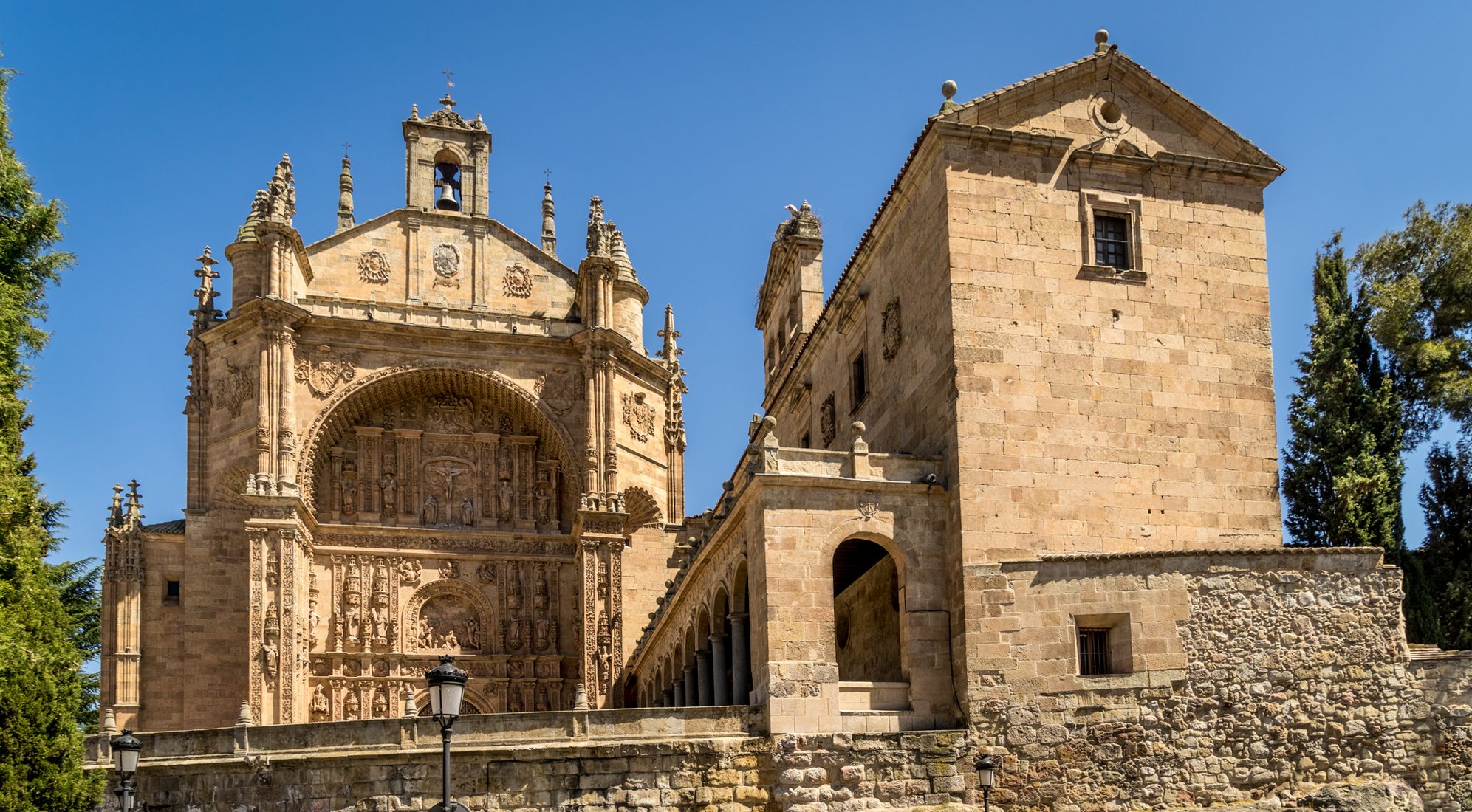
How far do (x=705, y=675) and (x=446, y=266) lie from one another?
2092cm

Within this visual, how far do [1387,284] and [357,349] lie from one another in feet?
93.8

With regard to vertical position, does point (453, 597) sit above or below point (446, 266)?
below

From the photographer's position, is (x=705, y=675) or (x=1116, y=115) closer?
(x=1116, y=115)

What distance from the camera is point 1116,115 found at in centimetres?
2653

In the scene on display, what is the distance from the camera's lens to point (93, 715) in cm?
4284

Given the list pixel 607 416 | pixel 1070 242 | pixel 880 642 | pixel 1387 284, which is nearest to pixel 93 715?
pixel 607 416

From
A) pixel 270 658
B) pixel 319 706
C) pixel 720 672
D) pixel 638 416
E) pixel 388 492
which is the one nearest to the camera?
pixel 720 672

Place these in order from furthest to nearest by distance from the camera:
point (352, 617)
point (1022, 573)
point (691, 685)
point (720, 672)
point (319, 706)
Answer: point (352, 617) → point (319, 706) → point (691, 685) → point (720, 672) → point (1022, 573)

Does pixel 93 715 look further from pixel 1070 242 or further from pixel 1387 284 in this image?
pixel 1387 284

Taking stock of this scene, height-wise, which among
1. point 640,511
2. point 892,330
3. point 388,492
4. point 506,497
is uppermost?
point 892,330

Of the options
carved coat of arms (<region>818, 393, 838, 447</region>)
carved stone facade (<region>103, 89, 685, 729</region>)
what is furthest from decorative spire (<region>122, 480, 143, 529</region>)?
carved coat of arms (<region>818, 393, 838, 447</region>)

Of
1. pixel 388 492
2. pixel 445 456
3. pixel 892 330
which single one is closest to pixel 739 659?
pixel 892 330

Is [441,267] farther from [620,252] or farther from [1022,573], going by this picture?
[1022,573]

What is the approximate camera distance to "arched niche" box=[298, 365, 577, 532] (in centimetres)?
4378
